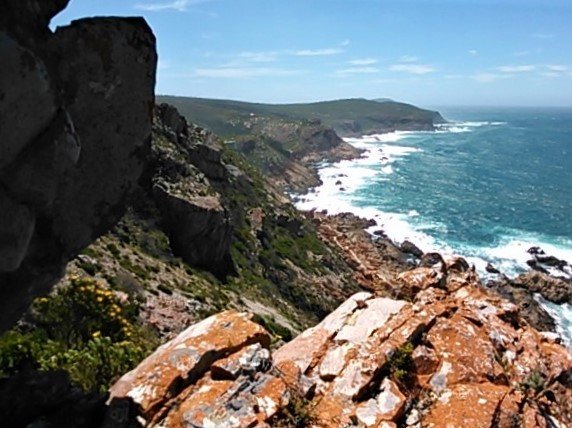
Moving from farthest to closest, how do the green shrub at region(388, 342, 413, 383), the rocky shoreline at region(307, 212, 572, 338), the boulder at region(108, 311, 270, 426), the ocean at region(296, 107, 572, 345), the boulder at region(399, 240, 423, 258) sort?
the ocean at region(296, 107, 572, 345) → the boulder at region(399, 240, 423, 258) → the rocky shoreline at region(307, 212, 572, 338) → the green shrub at region(388, 342, 413, 383) → the boulder at region(108, 311, 270, 426)

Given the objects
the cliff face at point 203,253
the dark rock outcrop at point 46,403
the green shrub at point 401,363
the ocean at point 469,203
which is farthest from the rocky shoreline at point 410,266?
the dark rock outcrop at point 46,403

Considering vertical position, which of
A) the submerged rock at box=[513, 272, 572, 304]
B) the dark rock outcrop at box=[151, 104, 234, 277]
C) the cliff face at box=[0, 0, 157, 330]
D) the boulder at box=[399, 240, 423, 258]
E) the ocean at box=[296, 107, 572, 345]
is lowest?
the submerged rock at box=[513, 272, 572, 304]

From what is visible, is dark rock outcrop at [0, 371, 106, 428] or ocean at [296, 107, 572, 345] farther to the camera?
ocean at [296, 107, 572, 345]

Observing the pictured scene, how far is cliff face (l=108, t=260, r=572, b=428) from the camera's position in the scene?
36.3ft

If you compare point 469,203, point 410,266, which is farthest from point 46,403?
point 469,203

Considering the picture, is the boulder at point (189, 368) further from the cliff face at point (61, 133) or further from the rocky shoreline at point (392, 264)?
the rocky shoreline at point (392, 264)

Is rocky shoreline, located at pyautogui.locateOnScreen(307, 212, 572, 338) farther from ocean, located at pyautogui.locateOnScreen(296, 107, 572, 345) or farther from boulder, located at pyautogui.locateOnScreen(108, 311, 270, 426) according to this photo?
boulder, located at pyautogui.locateOnScreen(108, 311, 270, 426)

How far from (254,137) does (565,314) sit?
422ft

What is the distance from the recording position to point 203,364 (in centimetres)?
1198

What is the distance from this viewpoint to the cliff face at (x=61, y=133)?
8.06m

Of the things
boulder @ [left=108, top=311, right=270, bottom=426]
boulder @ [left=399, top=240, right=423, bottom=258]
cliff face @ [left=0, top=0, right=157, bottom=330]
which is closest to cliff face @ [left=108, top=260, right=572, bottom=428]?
boulder @ [left=108, top=311, right=270, bottom=426]

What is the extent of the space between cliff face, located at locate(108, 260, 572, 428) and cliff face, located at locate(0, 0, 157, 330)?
132 inches

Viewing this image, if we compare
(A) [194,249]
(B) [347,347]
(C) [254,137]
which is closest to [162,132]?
(A) [194,249]

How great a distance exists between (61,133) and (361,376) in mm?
8831
